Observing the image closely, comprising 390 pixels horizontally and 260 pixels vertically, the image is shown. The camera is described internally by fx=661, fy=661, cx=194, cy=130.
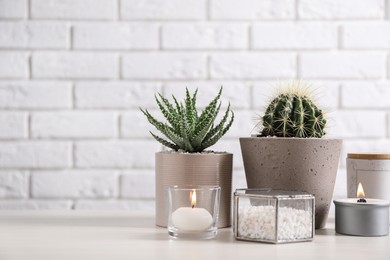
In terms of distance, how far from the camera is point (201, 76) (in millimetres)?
1945

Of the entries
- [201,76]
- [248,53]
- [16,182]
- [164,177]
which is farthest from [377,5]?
[16,182]

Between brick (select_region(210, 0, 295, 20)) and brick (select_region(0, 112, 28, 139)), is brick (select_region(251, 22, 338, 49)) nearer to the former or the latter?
brick (select_region(210, 0, 295, 20))

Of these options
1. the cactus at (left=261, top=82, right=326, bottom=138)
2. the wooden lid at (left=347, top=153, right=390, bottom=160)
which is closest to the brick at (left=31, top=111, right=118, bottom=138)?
the cactus at (left=261, top=82, right=326, bottom=138)

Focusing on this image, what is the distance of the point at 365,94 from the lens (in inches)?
77.0

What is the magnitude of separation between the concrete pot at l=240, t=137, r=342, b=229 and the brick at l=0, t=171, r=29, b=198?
0.85 metres

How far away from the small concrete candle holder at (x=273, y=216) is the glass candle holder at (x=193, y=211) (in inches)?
1.7

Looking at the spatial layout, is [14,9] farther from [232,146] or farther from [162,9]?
[232,146]

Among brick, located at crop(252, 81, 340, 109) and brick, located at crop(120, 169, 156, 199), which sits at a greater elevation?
brick, located at crop(252, 81, 340, 109)

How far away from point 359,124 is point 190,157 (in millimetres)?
805

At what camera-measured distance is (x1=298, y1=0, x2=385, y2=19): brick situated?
6.41ft

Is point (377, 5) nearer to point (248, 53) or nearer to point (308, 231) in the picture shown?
point (248, 53)

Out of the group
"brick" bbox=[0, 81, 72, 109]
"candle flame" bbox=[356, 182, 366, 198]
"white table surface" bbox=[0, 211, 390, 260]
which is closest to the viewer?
"white table surface" bbox=[0, 211, 390, 260]

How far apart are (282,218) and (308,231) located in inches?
2.6

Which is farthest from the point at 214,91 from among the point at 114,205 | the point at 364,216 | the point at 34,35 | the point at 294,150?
the point at 364,216
